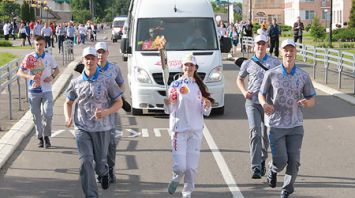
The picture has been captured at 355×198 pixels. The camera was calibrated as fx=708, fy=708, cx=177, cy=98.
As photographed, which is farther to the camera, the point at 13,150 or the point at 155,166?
the point at 13,150

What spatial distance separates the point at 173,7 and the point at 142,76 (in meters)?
2.22

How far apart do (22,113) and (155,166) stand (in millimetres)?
6512

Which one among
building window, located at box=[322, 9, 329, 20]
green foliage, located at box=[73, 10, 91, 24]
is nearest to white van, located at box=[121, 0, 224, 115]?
building window, located at box=[322, 9, 329, 20]

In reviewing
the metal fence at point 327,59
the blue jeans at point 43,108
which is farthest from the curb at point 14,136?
the metal fence at point 327,59

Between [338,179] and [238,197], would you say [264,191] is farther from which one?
[338,179]

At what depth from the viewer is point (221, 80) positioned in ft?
49.2

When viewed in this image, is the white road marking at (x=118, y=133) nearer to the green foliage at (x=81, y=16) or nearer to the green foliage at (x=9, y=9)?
the green foliage at (x=9, y=9)

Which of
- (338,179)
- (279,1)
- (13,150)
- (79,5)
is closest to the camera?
(338,179)

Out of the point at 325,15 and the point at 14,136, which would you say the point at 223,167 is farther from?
the point at 325,15

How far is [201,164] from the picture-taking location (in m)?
10.2

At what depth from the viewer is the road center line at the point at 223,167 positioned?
8.48 m

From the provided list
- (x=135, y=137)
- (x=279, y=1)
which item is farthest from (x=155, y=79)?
(x=279, y=1)

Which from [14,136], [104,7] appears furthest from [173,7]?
[104,7]

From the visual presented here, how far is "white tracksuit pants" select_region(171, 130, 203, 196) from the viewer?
300 inches
